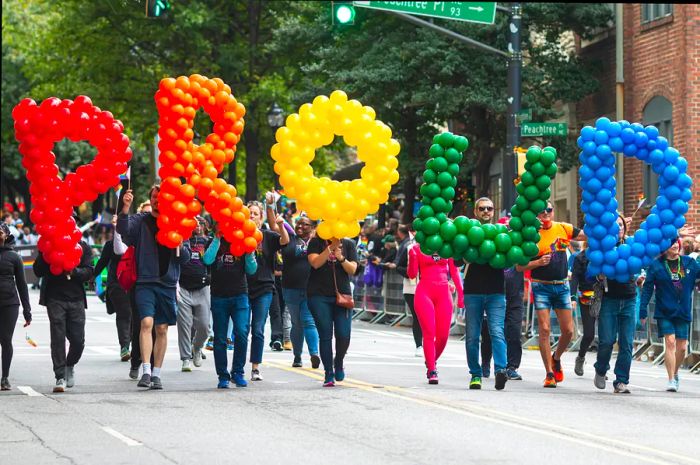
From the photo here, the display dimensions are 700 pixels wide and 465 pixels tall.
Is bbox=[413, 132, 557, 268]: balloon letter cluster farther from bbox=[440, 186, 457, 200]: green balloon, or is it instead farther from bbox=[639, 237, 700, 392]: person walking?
bbox=[639, 237, 700, 392]: person walking

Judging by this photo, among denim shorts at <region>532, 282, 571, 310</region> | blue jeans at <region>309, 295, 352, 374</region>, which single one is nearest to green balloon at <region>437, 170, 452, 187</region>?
blue jeans at <region>309, 295, 352, 374</region>

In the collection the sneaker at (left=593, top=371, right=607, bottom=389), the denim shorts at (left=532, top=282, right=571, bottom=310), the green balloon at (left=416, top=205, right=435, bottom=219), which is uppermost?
the green balloon at (left=416, top=205, right=435, bottom=219)

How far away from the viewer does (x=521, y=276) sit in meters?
17.0

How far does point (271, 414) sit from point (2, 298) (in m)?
3.86

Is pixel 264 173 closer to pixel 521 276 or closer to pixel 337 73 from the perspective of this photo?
pixel 337 73

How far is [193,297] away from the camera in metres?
17.7

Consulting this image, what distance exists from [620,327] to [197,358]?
17.6 feet

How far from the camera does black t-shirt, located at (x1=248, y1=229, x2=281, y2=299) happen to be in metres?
15.9

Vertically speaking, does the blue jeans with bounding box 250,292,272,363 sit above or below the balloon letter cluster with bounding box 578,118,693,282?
below

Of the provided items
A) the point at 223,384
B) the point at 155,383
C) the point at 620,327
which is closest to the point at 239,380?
the point at 223,384

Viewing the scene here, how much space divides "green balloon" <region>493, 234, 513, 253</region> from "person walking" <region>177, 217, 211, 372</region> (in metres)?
4.02

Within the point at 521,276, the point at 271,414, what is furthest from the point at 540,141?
the point at 271,414

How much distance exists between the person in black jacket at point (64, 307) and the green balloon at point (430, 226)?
3.56 metres

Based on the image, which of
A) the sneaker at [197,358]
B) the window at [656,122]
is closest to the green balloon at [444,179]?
the sneaker at [197,358]
